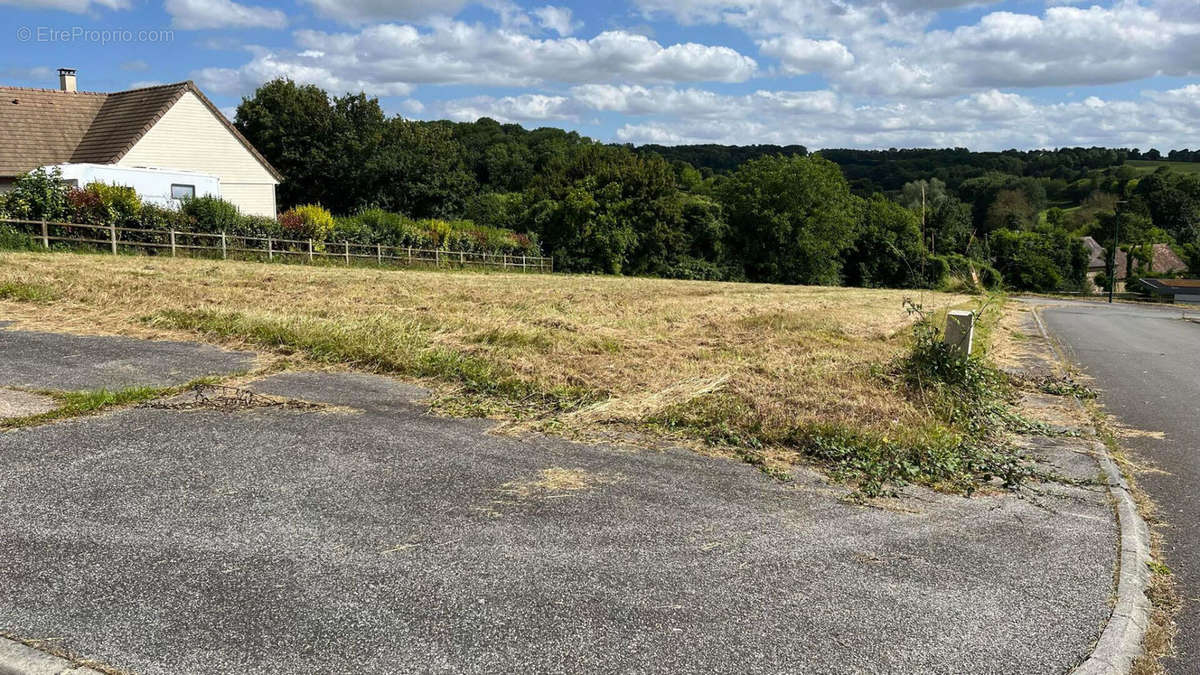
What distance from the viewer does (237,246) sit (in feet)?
86.5

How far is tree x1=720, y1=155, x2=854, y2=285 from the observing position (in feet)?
200

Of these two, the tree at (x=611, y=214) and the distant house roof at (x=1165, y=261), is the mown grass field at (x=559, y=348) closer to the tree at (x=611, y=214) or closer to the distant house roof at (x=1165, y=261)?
the tree at (x=611, y=214)

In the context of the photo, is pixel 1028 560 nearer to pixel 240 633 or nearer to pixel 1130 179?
pixel 240 633

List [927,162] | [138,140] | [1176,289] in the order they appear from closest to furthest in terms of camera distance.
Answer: [138,140]
[1176,289]
[927,162]

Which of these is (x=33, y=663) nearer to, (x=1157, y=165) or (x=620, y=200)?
(x=620, y=200)

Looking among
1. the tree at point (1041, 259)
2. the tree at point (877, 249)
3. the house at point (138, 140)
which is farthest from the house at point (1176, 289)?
the house at point (138, 140)

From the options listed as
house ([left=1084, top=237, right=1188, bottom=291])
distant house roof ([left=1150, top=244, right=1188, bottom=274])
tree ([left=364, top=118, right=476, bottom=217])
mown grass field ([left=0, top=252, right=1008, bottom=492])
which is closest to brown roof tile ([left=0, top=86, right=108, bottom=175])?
mown grass field ([left=0, top=252, right=1008, bottom=492])

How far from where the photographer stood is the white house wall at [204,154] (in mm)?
31016

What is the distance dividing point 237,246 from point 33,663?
84.7 feet

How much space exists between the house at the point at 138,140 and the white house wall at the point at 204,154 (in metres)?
0.04

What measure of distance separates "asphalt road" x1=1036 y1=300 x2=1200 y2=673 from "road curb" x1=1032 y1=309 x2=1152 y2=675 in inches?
5.5

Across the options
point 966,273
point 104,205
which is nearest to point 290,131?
point 104,205

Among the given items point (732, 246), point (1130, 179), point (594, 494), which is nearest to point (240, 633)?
point (594, 494)

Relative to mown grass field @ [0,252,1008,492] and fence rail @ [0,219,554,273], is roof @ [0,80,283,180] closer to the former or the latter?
fence rail @ [0,219,554,273]
